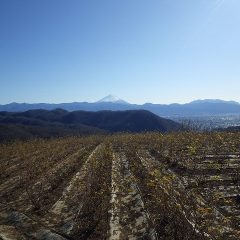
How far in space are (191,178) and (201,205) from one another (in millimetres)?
3503

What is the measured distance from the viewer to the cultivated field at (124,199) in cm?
822

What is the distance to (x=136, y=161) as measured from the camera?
687 inches

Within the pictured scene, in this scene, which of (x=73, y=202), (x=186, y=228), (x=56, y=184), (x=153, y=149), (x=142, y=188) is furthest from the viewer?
(x=153, y=149)

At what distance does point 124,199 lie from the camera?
1077 centimetres

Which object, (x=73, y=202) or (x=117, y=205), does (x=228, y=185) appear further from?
(x=73, y=202)

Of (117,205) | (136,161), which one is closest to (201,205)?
(117,205)

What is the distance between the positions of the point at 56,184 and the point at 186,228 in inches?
265

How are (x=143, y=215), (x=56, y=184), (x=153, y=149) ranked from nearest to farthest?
(x=143, y=215), (x=56, y=184), (x=153, y=149)

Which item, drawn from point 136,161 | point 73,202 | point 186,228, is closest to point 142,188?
point 73,202

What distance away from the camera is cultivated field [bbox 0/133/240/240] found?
8219 millimetres

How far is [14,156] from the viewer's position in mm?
23141

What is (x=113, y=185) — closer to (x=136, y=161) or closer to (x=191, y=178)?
(x=191, y=178)

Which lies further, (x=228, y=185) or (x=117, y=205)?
(x=228, y=185)

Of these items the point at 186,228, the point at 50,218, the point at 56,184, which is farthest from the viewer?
the point at 56,184
